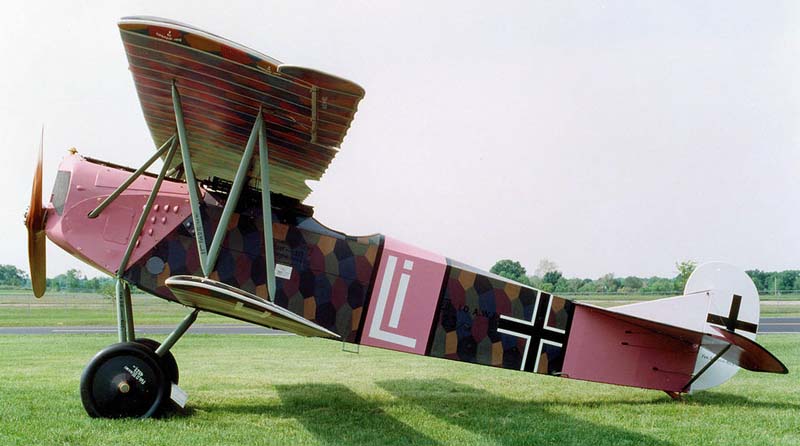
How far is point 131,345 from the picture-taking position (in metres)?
5.66

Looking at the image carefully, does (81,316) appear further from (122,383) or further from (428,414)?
(428,414)

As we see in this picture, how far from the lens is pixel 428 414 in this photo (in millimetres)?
6730

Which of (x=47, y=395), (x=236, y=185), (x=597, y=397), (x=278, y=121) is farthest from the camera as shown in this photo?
(x=597, y=397)

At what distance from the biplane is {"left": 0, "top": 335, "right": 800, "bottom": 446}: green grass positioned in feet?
1.56

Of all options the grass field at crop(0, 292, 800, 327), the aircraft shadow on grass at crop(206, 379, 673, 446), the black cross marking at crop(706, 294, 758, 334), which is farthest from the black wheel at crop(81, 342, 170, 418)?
the grass field at crop(0, 292, 800, 327)

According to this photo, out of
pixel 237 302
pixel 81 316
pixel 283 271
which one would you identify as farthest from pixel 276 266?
→ pixel 81 316

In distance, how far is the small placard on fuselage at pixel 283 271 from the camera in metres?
6.25

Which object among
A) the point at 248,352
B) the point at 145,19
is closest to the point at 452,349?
the point at 145,19

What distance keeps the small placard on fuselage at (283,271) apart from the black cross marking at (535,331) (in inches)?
95.0

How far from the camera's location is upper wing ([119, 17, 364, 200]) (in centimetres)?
464

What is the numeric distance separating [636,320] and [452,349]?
7.08 feet

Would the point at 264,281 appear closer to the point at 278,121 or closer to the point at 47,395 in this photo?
the point at 278,121

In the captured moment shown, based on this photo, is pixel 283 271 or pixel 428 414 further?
pixel 428 414

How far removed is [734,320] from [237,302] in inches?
235
